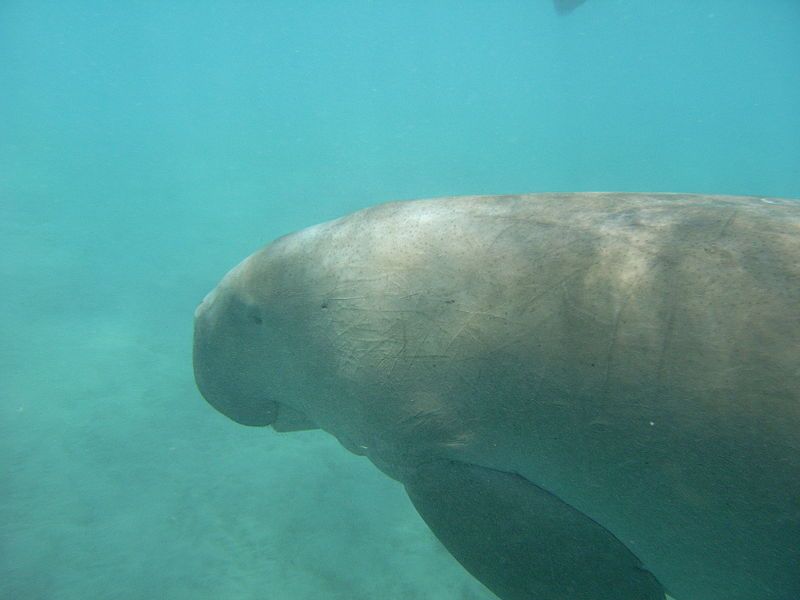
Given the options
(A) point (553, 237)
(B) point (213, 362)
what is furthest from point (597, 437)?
(B) point (213, 362)

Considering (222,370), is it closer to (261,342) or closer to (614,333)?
(261,342)

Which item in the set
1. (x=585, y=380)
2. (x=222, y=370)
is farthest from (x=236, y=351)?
(x=585, y=380)

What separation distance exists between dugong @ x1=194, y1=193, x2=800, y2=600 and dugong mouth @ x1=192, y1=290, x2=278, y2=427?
0.86m

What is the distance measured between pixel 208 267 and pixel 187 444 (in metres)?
9.77

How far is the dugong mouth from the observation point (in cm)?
333

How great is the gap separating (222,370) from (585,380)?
2.45 m

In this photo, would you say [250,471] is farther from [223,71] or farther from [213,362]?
[223,71]

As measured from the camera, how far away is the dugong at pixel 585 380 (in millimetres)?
1721

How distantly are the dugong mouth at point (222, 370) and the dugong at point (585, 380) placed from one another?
0.86 metres

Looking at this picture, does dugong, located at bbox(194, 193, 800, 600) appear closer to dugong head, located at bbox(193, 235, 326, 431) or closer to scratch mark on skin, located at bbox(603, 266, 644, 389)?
scratch mark on skin, located at bbox(603, 266, 644, 389)

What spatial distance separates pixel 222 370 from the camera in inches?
136

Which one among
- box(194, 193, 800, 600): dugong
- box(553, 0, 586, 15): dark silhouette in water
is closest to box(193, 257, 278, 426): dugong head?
box(194, 193, 800, 600): dugong

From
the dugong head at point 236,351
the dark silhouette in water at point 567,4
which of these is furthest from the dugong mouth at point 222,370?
the dark silhouette in water at point 567,4

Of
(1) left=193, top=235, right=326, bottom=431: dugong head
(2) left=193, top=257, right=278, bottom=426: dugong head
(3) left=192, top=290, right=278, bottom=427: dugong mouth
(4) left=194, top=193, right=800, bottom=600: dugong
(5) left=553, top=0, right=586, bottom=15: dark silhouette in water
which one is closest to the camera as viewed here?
(4) left=194, top=193, right=800, bottom=600: dugong
